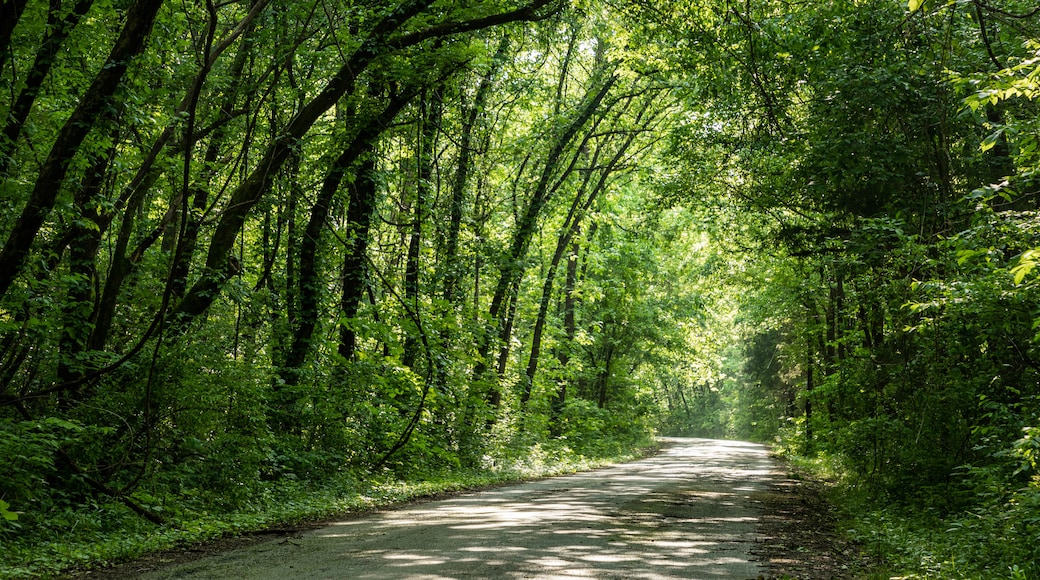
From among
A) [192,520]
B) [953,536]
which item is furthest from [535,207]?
[953,536]

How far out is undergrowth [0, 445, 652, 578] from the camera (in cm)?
634

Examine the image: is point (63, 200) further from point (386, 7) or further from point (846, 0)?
point (846, 0)

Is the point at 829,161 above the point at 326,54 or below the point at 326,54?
below

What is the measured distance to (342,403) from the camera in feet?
42.8

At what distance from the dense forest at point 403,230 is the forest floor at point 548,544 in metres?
0.92

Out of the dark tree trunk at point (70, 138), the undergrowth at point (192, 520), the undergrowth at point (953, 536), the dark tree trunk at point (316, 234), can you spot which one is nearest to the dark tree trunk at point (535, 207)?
the undergrowth at point (192, 520)

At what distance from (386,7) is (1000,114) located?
954 cm

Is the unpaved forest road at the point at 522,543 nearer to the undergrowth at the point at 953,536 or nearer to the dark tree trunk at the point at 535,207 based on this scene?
the undergrowth at the point at 953,536

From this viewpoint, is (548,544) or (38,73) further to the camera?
(38,73)

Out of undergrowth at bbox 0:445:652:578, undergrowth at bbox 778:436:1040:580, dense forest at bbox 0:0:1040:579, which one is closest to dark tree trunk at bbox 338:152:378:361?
dense forest at bbox 0:0:1040:579

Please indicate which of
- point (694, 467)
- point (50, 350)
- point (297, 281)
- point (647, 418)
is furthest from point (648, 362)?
point (50, 350)

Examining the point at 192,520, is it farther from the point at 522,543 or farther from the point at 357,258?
the point at 357,258

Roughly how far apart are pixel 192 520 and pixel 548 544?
4053mm

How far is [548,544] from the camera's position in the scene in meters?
7.58
